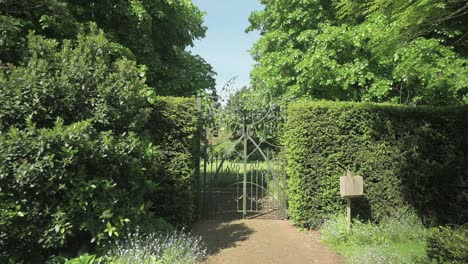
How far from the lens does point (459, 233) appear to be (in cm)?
378

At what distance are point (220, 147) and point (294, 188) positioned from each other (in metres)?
1.93

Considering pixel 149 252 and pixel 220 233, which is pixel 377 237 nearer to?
pixel 220 233

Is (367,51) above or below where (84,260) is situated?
above

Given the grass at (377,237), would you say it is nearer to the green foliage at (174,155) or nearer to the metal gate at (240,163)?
the metal gate at (240,163)

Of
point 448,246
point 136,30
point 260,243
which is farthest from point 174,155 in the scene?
point 448,246

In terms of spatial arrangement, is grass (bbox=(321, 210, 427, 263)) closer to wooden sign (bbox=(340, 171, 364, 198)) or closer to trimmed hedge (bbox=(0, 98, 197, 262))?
wooden sign (bbox=(340, 171, 364, 198))

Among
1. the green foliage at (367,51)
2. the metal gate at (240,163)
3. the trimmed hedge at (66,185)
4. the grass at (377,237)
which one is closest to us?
the trimmed hedge at (66,185)

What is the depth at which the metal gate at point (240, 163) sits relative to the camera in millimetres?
7398

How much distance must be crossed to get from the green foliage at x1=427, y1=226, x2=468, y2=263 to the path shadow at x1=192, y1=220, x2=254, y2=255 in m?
3.11

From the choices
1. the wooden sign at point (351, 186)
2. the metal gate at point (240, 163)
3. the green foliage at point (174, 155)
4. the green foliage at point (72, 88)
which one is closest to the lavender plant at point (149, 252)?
the green foliage at point (174, 155)

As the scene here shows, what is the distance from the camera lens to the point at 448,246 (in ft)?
11.5

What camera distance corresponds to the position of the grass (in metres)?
5.11

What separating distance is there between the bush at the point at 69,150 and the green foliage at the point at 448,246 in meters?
3.69

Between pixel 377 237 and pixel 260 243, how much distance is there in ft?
6.73
